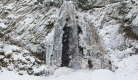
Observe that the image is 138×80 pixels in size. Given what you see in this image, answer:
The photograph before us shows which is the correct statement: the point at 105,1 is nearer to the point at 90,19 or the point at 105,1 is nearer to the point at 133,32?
the point at 90,19

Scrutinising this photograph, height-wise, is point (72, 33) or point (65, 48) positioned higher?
point (72, 33)

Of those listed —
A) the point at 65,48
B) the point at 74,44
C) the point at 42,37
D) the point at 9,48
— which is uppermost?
the point at 42,37

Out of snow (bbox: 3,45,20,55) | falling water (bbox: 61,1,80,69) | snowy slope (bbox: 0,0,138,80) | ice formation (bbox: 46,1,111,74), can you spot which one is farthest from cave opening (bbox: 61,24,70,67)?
snow (bbox: 3,45,20,55)

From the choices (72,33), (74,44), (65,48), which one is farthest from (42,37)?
(74,44)

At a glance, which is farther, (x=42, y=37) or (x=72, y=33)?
(x=72, y=33)

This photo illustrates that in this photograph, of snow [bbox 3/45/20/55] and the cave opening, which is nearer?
snow [bbox 3/45/20/55]

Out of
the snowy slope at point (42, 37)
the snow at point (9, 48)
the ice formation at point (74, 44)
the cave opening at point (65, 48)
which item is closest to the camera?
the snowy slope at point (42, 37)

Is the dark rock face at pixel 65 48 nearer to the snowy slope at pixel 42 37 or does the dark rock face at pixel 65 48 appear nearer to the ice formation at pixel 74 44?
the ice formation at pixel 74 44

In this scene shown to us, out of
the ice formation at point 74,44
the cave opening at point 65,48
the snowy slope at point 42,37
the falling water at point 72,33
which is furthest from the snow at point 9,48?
the falling water at point 72,33

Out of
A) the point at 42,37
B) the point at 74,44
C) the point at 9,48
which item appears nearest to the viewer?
the point at 9,48

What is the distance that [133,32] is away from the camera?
708 centimetres

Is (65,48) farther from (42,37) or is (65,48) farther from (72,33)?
(42,37)

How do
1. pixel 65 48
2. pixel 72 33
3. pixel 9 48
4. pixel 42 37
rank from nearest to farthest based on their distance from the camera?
pixel 9 48, pixel 42 37, pixel 65 48, pixel 72 33

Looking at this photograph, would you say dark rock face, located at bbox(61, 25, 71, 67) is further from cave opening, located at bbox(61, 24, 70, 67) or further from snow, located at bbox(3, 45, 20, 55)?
snow, located at bbox(3, 45, 20, 55)
